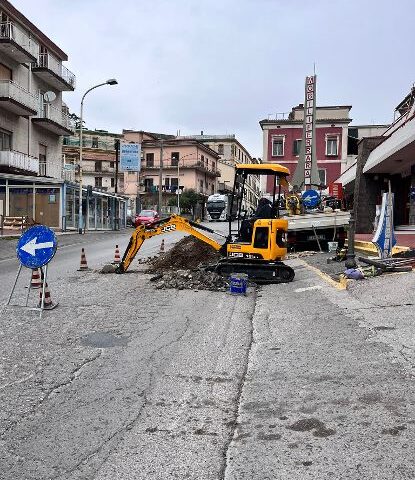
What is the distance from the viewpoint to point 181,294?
10617 mm

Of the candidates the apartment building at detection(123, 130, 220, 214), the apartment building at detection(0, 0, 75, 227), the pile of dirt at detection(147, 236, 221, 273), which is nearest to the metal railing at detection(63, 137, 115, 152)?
the apartment building at detection(123, 130, 220, 214)

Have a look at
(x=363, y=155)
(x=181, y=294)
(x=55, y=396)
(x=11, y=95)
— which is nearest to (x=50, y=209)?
(x=11, y=95)

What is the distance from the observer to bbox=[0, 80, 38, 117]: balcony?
33.0 metres

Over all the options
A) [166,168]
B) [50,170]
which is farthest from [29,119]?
[166,168]

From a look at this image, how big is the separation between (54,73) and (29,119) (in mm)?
4156

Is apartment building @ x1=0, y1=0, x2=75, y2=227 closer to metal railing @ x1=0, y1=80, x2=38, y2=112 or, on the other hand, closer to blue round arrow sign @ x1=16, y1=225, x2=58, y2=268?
metal railing @ x1=0, y1=80, x2=38, y2=112

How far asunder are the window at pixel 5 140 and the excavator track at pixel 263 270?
27.1 m

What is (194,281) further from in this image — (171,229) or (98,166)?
(98,166)

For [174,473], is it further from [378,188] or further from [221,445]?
[378,188]

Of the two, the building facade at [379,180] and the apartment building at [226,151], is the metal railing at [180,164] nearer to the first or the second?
the apartment building at [226,151]

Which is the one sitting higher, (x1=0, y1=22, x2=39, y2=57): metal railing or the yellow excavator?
(x1=0, y1=22, x2=39, y2=57): metal railing

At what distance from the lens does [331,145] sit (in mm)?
52781

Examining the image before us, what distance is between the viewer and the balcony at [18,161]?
33.4 metres

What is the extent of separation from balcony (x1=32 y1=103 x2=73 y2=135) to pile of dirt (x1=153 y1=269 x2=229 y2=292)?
29682 millimetres
